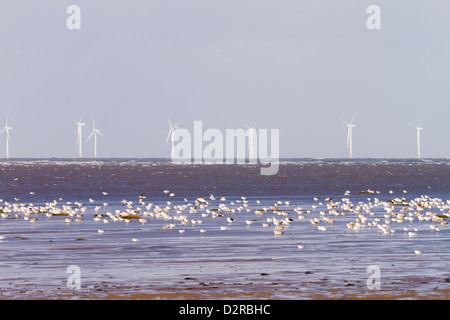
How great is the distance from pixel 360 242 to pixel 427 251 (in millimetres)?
3218

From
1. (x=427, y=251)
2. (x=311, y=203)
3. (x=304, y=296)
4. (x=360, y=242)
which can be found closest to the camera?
(x=304, y=296)

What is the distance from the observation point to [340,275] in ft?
69.1

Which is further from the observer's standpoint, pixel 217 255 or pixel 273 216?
pixel 273 216

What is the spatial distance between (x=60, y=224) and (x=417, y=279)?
1901 cm

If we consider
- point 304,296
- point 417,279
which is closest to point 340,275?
point 417,279

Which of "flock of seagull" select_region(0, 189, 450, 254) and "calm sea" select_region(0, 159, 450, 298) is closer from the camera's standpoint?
"calm sea" select_region(0, 159, 450, 298)

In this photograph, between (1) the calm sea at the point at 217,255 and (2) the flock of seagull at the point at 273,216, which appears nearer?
(1) the calm sea at the point at 217,255
